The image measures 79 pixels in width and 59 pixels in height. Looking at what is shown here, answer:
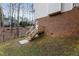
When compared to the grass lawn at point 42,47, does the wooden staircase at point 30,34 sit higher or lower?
higher

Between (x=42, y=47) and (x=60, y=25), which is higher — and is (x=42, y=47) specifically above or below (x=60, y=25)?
below

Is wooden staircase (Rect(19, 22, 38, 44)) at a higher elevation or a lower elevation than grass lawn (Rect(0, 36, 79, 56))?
higher

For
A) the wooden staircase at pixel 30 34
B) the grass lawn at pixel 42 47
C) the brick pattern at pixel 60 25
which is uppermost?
the brick pattern at pixel 60 25

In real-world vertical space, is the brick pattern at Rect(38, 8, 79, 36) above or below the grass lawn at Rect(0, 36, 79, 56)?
above

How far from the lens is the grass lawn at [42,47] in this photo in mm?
2768

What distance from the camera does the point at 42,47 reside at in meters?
2.79

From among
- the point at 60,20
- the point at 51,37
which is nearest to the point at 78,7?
the point at 60,20

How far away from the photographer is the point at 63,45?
277 centimetres

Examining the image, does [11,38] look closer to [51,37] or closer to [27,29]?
[27,29]

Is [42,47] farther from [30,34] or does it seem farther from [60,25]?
[60,25]

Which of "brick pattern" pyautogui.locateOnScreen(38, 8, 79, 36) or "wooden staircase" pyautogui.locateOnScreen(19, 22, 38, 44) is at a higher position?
"brick pattern" pyautogui.locateOnScreen(38, 8, 79, 36)

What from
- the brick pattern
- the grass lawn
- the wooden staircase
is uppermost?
the brick pattern

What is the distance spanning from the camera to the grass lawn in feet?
9.08

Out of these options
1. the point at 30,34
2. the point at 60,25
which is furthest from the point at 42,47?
the point at 60,25
